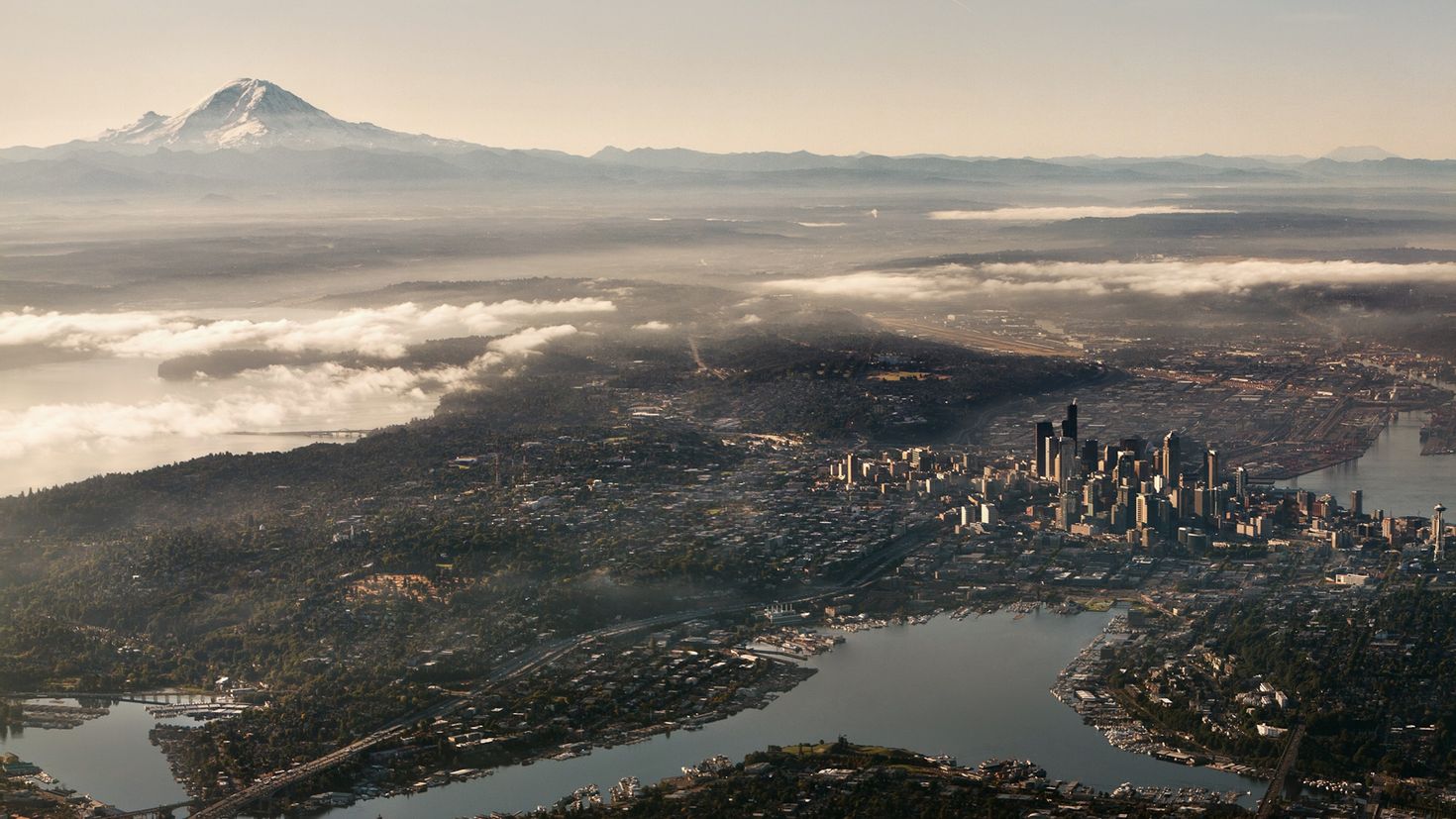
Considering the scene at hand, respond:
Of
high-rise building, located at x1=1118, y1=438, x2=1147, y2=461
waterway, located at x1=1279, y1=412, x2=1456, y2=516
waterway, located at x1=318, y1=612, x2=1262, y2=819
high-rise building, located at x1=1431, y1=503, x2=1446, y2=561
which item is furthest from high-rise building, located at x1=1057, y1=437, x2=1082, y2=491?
waterway, located at x1=318, y1=612, x2=1262, y2=819

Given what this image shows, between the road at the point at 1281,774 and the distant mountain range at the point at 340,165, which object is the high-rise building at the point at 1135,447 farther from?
the distant mountain range at the point at 340,165

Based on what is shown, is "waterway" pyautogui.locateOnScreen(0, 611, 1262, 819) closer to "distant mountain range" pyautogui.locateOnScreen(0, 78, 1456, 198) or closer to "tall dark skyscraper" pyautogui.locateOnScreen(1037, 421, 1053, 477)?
"tall dark skyscraper" pyautogui.locateOnScreen(1037, 421, 1053, 477)

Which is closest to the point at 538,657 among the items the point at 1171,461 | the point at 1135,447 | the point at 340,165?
the point at 1171,461

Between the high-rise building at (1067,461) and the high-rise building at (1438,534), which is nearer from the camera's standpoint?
the high-rise building at (1438,534)

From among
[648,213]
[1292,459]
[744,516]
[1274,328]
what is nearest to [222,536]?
[744,516]

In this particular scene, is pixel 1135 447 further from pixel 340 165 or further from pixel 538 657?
pixel 340 165

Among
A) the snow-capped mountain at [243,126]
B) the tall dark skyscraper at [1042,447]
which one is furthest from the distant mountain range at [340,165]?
the tall dark skyscraper at [1042,447]

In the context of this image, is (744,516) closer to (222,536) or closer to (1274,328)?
(222,536)
